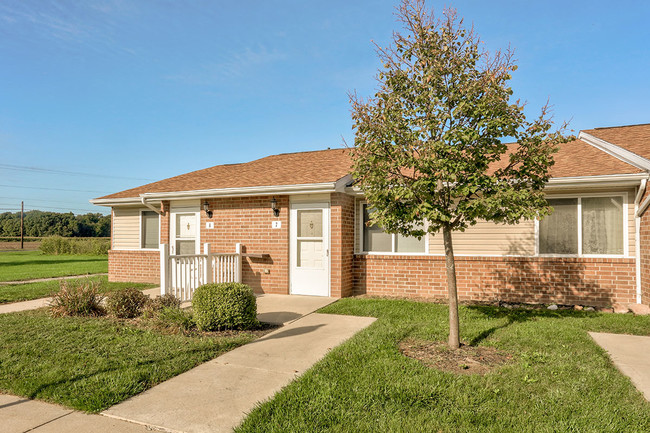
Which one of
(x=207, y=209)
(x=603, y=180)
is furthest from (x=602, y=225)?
(x=207, y=209)

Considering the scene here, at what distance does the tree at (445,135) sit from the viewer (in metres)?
4.56

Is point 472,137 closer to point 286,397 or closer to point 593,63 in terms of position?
point 286,397

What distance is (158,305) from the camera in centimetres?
650

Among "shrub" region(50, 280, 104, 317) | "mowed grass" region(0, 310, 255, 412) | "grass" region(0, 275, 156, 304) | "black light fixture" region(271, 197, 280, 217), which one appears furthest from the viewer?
"black light fixture" region(271, 197, 280, 217)

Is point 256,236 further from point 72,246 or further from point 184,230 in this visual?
point 72,246

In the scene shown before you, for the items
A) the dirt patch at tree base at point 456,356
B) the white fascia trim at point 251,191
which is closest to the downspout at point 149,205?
the white fascia trim at point 251,191

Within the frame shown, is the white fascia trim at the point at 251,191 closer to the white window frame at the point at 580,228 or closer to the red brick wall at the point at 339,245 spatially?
the red brick wall at the point at 339,245

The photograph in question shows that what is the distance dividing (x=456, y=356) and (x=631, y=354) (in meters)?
2.23

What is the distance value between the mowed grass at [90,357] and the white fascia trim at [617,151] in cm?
779

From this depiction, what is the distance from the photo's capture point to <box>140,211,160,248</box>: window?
40.7 feet

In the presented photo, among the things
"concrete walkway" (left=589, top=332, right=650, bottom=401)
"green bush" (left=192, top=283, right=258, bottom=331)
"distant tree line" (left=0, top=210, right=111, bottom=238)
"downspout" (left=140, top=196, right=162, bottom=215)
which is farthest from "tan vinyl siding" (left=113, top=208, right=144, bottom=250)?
"distant tree line" (left=0, top=210, right=111, bottom=238)

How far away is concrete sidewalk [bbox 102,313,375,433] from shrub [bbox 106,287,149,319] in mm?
2721

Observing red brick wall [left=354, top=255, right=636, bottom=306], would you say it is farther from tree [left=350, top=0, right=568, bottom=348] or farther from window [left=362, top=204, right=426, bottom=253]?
tree [left=350, top=0, right=568, bottom=348]

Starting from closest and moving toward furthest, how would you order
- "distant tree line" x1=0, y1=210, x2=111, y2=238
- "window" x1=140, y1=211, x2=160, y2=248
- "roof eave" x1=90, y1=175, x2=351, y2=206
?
"roof eave" x1=90, y1=175, x2=351, y2=206 < "window" x1=140, y1=211, x2=160, y2=248 < "distant tree line" x1=0, y1=210, x2=111, y2=238
